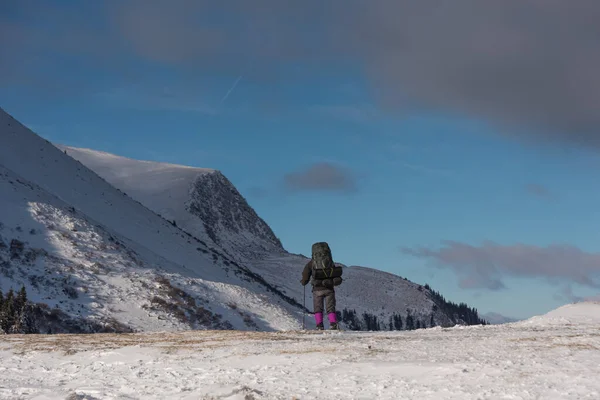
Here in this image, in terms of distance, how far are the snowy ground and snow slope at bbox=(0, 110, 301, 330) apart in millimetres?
39472

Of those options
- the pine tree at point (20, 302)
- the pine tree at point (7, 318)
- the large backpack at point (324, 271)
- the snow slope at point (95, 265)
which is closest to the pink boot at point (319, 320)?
the large backpack at point (324, 271)

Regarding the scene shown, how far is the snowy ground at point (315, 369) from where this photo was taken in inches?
320

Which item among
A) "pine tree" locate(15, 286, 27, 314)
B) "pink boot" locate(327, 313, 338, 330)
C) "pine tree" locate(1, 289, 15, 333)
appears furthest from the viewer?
"pine tree" locate(15, 286, 27, 314)

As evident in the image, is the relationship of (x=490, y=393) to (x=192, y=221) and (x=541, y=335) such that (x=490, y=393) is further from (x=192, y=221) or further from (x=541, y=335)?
(x=192, y=221)

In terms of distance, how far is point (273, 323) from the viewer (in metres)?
66.1

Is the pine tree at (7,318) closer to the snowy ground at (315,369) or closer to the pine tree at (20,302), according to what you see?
the pine tree at (20,302)

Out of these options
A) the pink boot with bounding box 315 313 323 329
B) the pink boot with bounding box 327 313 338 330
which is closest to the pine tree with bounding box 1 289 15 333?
the pink boot with bounding box 315 313 323 329

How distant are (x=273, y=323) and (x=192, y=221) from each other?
13328 centimetres

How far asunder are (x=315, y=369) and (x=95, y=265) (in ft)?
181

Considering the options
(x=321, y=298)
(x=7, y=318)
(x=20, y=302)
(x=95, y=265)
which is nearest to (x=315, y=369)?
(x=321, y=298)

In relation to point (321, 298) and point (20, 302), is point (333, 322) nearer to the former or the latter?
point (321, 298)

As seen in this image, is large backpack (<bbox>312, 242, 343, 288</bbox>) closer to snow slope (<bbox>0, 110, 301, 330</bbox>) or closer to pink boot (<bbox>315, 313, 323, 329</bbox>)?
pink boot (<bbox>315, 313, 323, 329</bbox>)

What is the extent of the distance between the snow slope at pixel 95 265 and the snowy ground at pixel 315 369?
130 ft

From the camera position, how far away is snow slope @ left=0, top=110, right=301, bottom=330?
173ft
